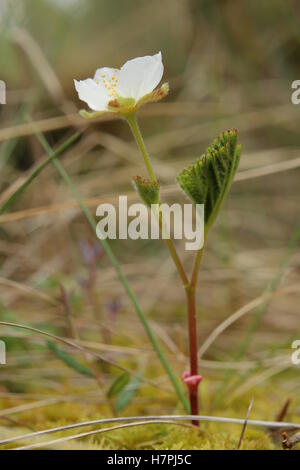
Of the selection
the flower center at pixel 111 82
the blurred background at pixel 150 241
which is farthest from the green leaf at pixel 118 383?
the flower center at pixel 111 82

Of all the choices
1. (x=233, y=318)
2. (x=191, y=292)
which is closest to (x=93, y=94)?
(x=191, y=292)

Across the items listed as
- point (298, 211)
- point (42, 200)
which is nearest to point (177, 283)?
point (42, 200)

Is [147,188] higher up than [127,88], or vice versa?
[127,88]

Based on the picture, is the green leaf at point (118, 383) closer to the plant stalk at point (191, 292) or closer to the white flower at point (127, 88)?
the plant stalk at point (191, 292)

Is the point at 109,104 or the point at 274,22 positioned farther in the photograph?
the point at 274,22

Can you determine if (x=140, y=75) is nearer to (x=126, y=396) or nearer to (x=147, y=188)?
(x=147, y=188)

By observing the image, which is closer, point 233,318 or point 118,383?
point 118,383
